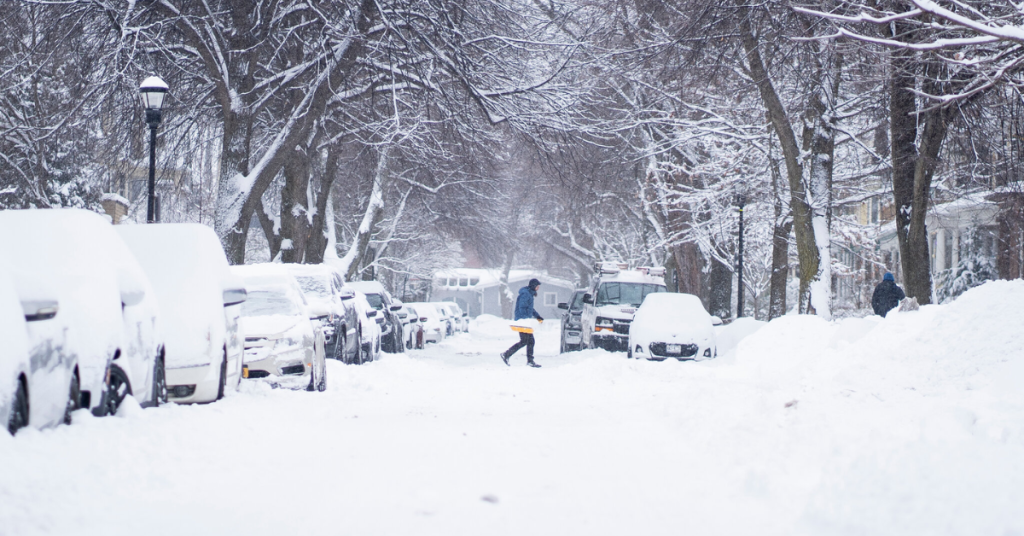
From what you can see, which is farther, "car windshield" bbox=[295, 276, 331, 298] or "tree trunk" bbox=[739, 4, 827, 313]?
"tree trunk" bbox=[739, 4, 827, 313]

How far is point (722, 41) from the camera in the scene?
749 inches

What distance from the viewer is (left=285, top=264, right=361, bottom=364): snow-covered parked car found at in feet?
53.2

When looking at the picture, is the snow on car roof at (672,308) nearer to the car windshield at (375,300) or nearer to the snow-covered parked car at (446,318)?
the car windshield at (375,300)

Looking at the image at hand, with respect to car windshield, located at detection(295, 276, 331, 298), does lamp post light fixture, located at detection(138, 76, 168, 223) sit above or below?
above

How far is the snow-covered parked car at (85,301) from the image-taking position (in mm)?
6324

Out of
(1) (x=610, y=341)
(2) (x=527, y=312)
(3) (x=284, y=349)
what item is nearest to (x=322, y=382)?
(3) (x=284, y=349)

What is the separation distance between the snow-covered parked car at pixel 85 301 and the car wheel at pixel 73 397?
0.06ft

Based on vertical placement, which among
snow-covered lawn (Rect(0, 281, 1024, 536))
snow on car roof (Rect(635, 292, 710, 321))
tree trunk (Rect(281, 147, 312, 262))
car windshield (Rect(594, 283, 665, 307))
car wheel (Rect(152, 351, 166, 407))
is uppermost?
tree trunk (Rect(281, 147, 312, 262))

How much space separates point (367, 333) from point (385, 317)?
5116 millimetres

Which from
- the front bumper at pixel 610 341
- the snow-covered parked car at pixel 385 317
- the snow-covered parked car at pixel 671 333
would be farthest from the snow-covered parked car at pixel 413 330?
the snow-covered parked car at pixel 671 333

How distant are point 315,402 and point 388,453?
3.82 metres

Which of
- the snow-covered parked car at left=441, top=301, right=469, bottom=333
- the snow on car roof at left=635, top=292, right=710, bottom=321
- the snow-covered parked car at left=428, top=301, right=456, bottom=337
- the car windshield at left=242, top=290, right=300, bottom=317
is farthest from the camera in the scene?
the snow-covered parked car at left=441, top=301, right=469, bottom=333

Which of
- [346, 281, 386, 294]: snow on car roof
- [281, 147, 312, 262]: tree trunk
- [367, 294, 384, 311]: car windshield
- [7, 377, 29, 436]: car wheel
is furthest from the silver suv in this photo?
[7, 377, 29, 436]: car wheel

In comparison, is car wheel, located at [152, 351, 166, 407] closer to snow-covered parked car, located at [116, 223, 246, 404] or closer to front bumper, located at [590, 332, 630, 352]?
snow-covered parked car, located at [116, 223, 246, 404]
